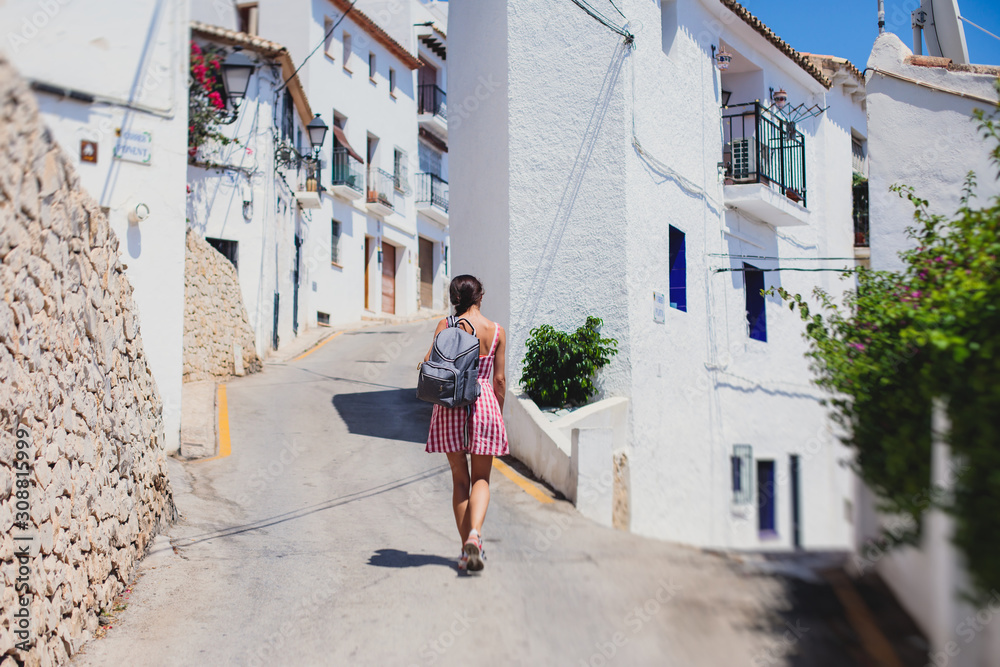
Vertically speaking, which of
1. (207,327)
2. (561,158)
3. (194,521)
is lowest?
(194,521)

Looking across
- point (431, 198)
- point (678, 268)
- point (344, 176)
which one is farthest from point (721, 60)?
point (431, 198)

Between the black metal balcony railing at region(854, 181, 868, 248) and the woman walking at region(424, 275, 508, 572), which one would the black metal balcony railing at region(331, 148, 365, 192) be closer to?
the black metal balcony railing at region(854, 181, 868, 248)

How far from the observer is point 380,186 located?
2825 centimetres

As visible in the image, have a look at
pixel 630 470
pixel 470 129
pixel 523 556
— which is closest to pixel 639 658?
pixel 523 556

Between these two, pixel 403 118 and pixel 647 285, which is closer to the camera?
pixel 647 285

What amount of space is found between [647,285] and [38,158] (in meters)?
7.79

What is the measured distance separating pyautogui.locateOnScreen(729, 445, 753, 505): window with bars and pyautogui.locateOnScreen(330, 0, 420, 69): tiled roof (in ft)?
82.6

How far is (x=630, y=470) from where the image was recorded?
9.84 meters

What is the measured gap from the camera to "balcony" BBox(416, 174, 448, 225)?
3186 centimetres

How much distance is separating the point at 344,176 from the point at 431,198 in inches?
284

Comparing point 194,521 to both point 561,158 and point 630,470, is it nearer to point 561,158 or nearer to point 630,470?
point 630,470

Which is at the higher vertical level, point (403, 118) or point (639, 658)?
point (403, 118)

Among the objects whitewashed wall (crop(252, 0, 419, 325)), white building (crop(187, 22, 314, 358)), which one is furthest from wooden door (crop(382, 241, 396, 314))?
white building (crop(187, 22, 314, 358))

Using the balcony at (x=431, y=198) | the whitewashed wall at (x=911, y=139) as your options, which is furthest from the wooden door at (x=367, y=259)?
the whitewashed wall at (x=911, y=139)
